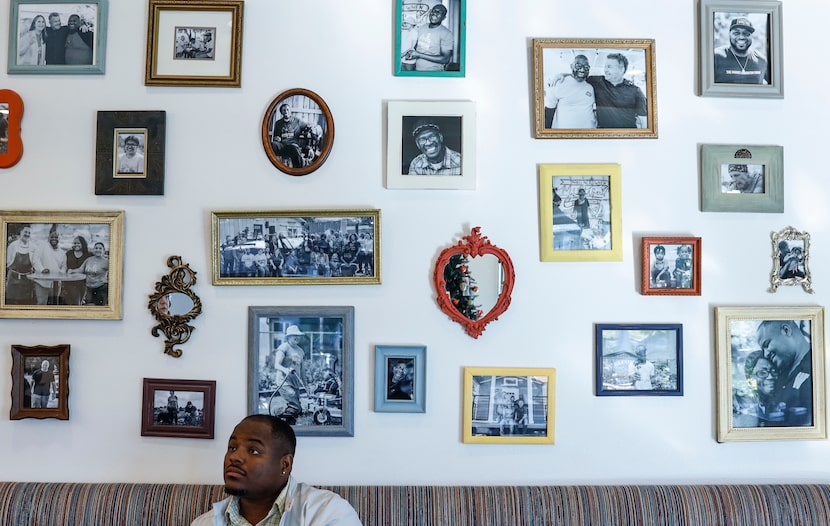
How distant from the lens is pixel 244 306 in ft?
7.14

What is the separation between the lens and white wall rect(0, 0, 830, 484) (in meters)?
2.17

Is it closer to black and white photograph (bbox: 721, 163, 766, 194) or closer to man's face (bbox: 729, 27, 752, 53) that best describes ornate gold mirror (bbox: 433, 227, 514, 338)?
black and white photograph (bbox: 721, 163, 766, 194)

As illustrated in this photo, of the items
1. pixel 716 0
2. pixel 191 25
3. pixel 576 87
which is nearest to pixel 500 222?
pixel 576 87

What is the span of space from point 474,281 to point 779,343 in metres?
1.01

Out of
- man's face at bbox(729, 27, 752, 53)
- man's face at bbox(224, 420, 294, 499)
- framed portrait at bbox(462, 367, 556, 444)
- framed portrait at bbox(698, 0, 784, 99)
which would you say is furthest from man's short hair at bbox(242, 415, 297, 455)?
man's face at bbox(729, 27, 752, 53)

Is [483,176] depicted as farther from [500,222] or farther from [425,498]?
[425,498]

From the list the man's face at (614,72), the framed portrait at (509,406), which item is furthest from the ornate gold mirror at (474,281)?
the man's face at (614,72)

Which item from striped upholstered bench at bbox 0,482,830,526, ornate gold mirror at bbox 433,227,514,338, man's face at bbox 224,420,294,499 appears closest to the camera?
man's face at bbox 224,420,294,499

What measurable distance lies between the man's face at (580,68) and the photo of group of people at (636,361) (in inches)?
32.6

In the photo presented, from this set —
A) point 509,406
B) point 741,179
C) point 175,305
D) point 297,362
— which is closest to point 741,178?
point 741,179

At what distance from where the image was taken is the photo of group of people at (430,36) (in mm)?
2186

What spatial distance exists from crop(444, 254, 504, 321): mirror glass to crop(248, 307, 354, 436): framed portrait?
1.12ft

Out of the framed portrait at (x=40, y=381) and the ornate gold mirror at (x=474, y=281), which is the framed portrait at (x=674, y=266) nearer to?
the ornate gold mirror at (x=474, y=281)

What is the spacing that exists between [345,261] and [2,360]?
1168 mm
